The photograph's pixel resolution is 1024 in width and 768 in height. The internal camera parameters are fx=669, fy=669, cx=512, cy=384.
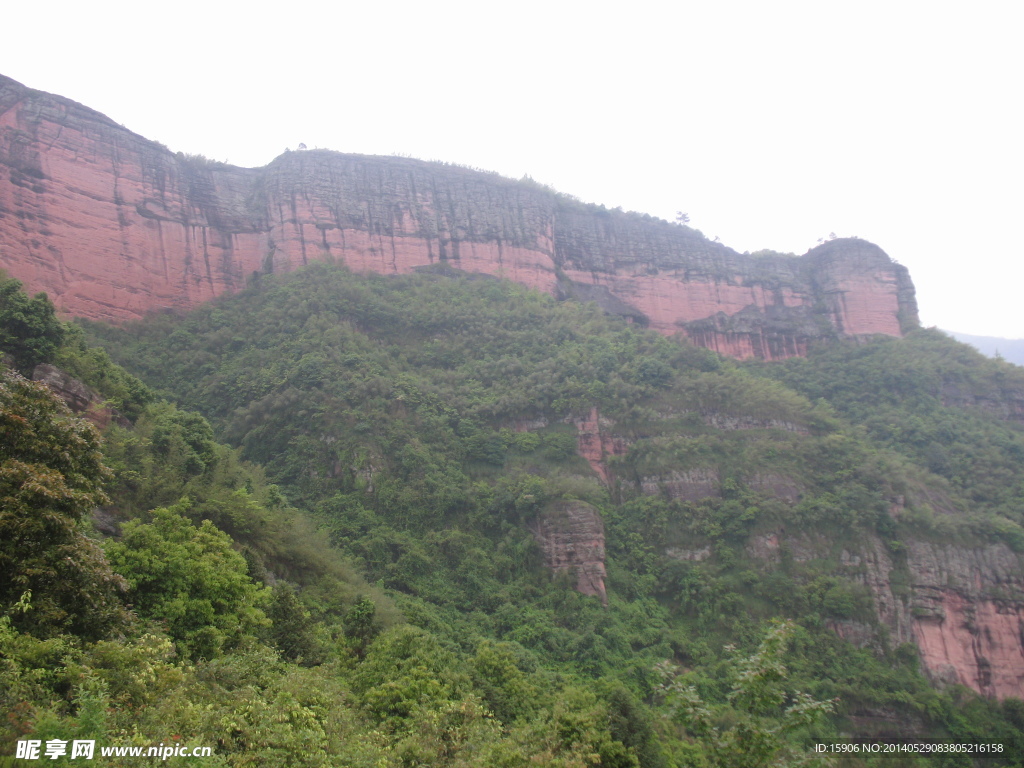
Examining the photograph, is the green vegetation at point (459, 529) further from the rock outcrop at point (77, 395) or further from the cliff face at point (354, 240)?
the cliff face at point (354, 240)

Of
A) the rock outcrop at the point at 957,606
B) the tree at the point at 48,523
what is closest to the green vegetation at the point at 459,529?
the tree at the point at 48,523

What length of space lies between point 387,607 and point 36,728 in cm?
1458

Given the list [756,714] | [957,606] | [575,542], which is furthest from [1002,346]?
[756,714]

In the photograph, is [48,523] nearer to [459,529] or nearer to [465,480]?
[459,529]

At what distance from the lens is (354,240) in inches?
1859

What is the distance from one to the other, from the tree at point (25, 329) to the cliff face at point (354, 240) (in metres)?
19.7

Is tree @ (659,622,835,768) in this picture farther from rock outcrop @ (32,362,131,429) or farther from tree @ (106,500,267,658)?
rock outcrop @ (32,362,131,429)

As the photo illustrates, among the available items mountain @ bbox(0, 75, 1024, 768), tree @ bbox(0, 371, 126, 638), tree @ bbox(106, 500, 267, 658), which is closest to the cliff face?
mountain @ bbox(0, 75, 1024, 768)

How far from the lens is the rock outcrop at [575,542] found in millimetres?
27359

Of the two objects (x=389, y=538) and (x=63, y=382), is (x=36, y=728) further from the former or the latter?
(x=389, y=538)

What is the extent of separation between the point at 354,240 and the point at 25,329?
30891 millimetres

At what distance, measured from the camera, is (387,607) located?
779 inches

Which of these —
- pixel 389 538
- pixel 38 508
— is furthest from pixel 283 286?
pixel 38 508

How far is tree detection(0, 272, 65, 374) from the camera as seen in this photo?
678 inches
